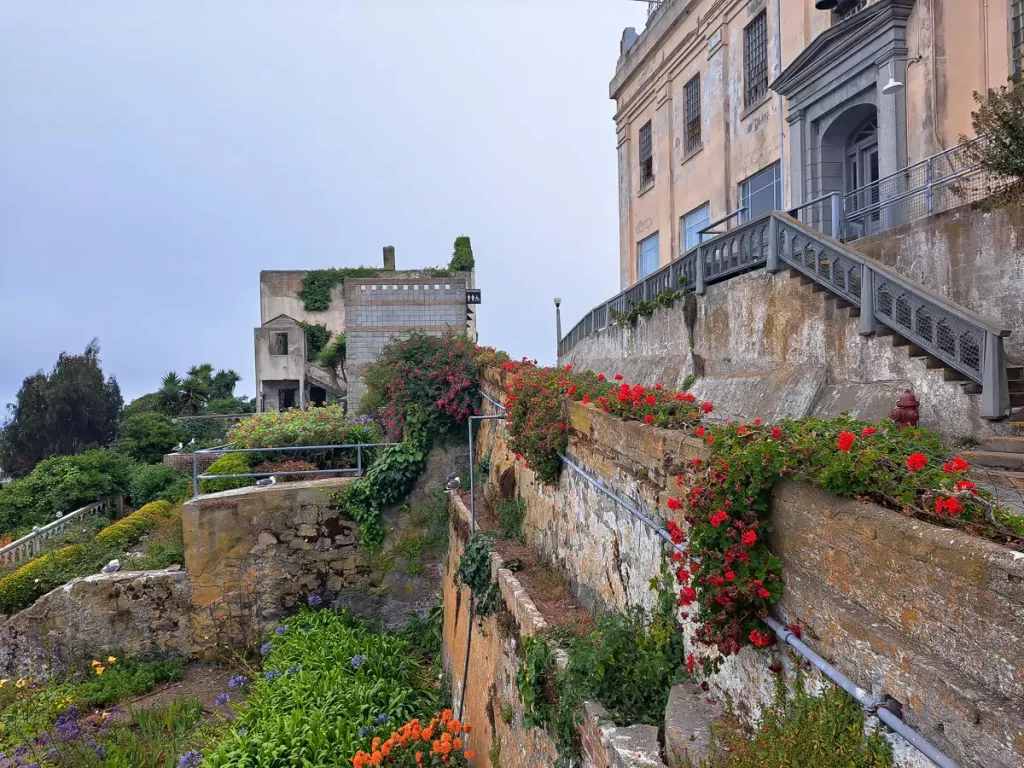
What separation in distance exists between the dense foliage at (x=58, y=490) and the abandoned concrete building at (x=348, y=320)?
23.6 feet

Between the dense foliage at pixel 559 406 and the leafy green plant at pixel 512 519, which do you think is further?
the leafy green plant at pixel 512 519

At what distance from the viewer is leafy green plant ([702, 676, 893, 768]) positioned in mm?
2064

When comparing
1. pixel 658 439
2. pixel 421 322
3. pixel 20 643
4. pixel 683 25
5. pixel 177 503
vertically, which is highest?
pixel 683 25

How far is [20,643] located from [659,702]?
9.91 meters

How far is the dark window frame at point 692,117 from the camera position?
1588cm

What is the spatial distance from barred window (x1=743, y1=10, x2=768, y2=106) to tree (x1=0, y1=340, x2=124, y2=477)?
90.7 feet

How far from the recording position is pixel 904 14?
373 inches

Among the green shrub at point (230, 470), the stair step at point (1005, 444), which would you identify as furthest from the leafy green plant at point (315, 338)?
the stair step at point (1005, 444)

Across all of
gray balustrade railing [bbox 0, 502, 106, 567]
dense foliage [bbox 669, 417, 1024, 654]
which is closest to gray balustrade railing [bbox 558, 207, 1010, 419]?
dense foliage [bbox 669, 417, 1024, 654]

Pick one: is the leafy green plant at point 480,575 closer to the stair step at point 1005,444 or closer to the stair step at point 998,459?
the stair step at point 998,459

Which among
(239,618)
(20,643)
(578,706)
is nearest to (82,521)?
(20,643)

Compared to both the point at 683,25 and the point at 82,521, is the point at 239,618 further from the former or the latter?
the point at 683,25

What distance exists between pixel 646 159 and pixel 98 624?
17162 millimetres

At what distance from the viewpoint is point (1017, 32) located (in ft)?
26.3
